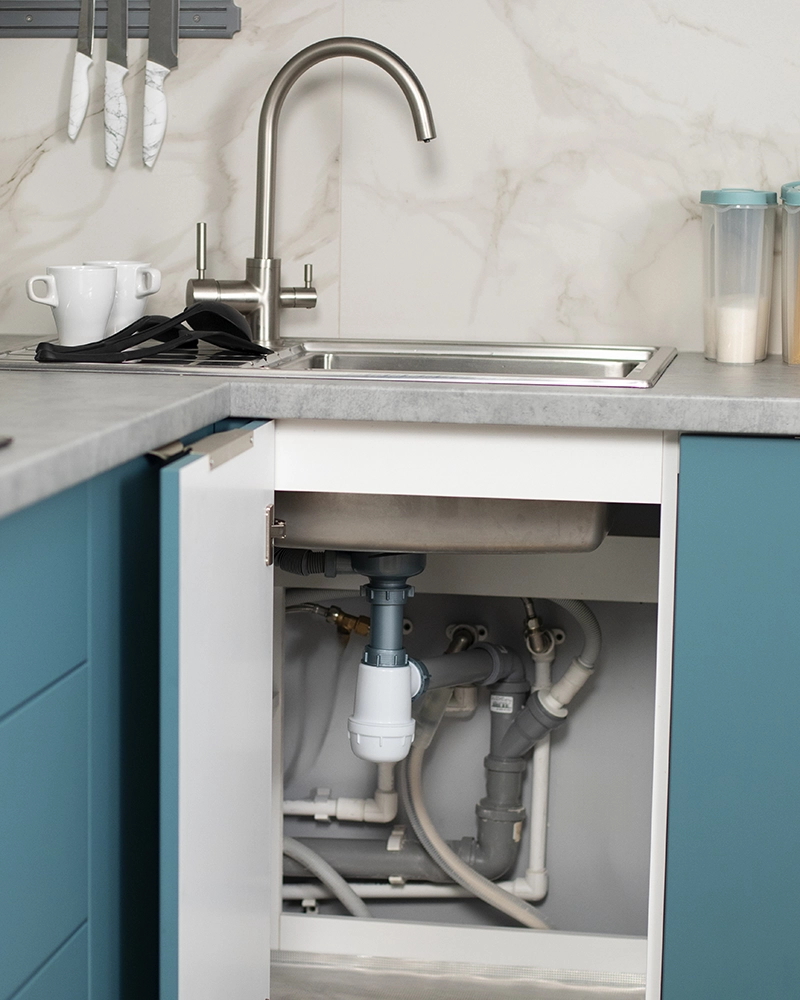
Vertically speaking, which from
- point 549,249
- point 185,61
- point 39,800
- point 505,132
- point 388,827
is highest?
point 185,61

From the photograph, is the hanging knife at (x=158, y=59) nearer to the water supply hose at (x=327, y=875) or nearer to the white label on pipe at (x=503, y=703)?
the white label on pipe at (x=503, y=703)

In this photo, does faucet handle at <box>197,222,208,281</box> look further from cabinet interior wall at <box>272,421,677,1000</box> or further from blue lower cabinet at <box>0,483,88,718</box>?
blue lower cabinet at <box>0,483,88,718</box>

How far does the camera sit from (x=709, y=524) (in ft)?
3.89

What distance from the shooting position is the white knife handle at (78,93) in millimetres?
1783

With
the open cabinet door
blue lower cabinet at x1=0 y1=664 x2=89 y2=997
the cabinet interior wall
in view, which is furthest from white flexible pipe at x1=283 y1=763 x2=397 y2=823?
blue lower cabinet at x1=0 y1=664 x2=89 y2=997

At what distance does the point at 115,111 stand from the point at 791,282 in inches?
40.4

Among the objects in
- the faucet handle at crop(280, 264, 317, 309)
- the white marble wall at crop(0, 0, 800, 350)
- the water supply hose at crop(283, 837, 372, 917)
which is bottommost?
the water supply hose at crop(283, 837, 372, 917)

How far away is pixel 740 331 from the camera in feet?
5.11

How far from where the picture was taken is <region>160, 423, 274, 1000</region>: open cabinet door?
926 mm

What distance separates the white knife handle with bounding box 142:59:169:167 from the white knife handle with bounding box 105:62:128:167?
0.04 m

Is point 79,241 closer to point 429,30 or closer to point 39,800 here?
point 429,30

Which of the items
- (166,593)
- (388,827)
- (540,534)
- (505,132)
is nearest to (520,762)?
(388,827)

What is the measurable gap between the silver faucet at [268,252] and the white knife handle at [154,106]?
0.68 ft

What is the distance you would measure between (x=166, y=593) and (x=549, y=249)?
105 centimetres
